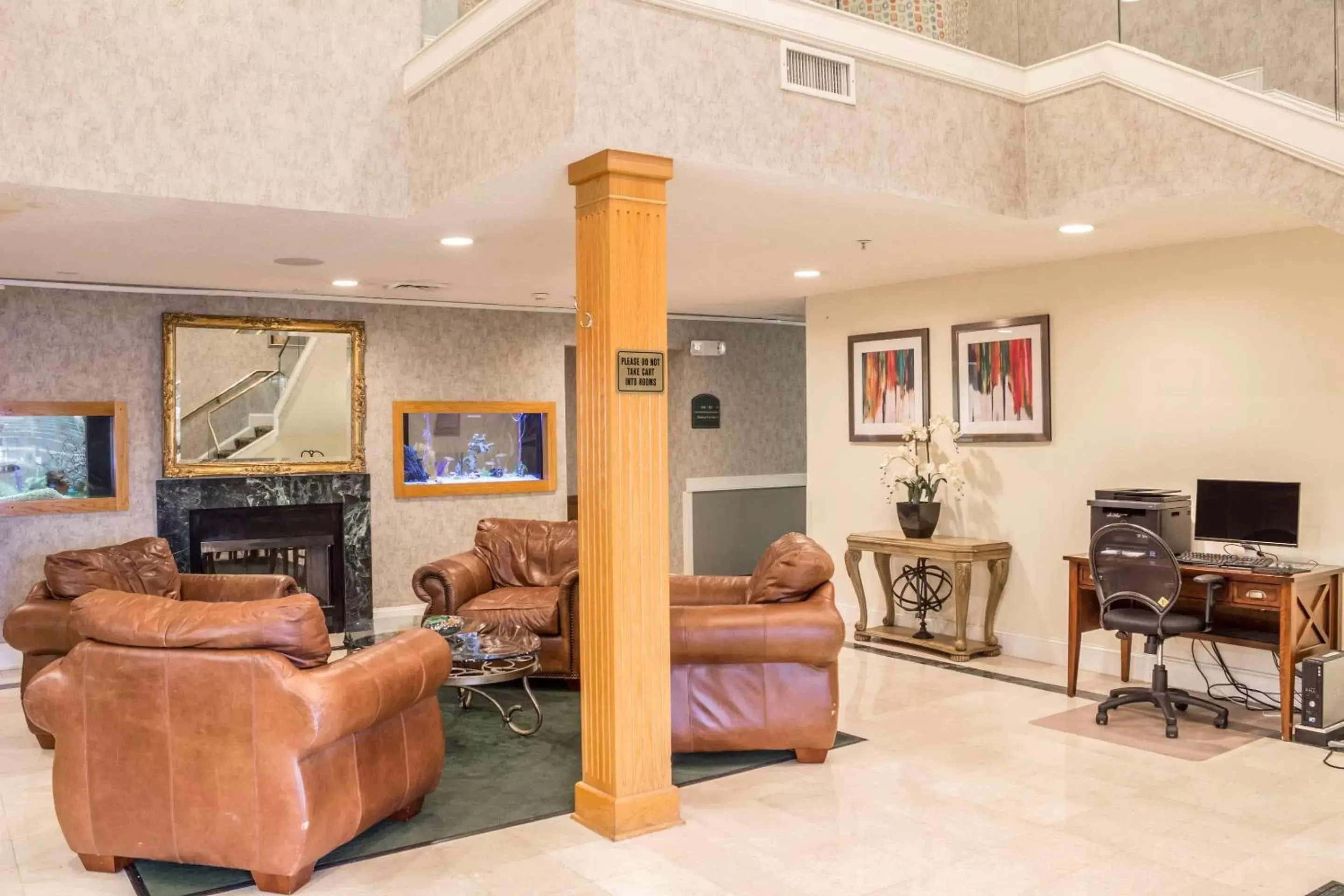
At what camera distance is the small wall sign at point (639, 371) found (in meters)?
3.92

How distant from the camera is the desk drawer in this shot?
5.07 metres

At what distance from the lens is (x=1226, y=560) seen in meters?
5.45

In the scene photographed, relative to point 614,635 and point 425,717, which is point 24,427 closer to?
point 425,717

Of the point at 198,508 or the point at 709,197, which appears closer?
the point at 709,197

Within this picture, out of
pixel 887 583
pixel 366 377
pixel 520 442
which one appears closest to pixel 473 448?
pixel 520 442

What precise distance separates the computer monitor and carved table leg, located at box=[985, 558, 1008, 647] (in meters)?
1.38

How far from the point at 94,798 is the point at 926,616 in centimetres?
535

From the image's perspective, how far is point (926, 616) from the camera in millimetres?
7535

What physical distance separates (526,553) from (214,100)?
3419mm

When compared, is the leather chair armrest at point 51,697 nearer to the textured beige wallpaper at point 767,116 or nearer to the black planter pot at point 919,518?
the textured beige wallpaper at point 767,116

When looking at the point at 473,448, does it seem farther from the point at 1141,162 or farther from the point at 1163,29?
the point at 1163,29

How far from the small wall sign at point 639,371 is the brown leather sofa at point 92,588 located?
2.88m

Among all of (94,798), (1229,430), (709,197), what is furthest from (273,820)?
(1229,430)

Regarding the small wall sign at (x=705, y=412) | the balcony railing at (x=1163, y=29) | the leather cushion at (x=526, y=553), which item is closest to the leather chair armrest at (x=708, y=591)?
the leather cushion at (x=526, y=553)
